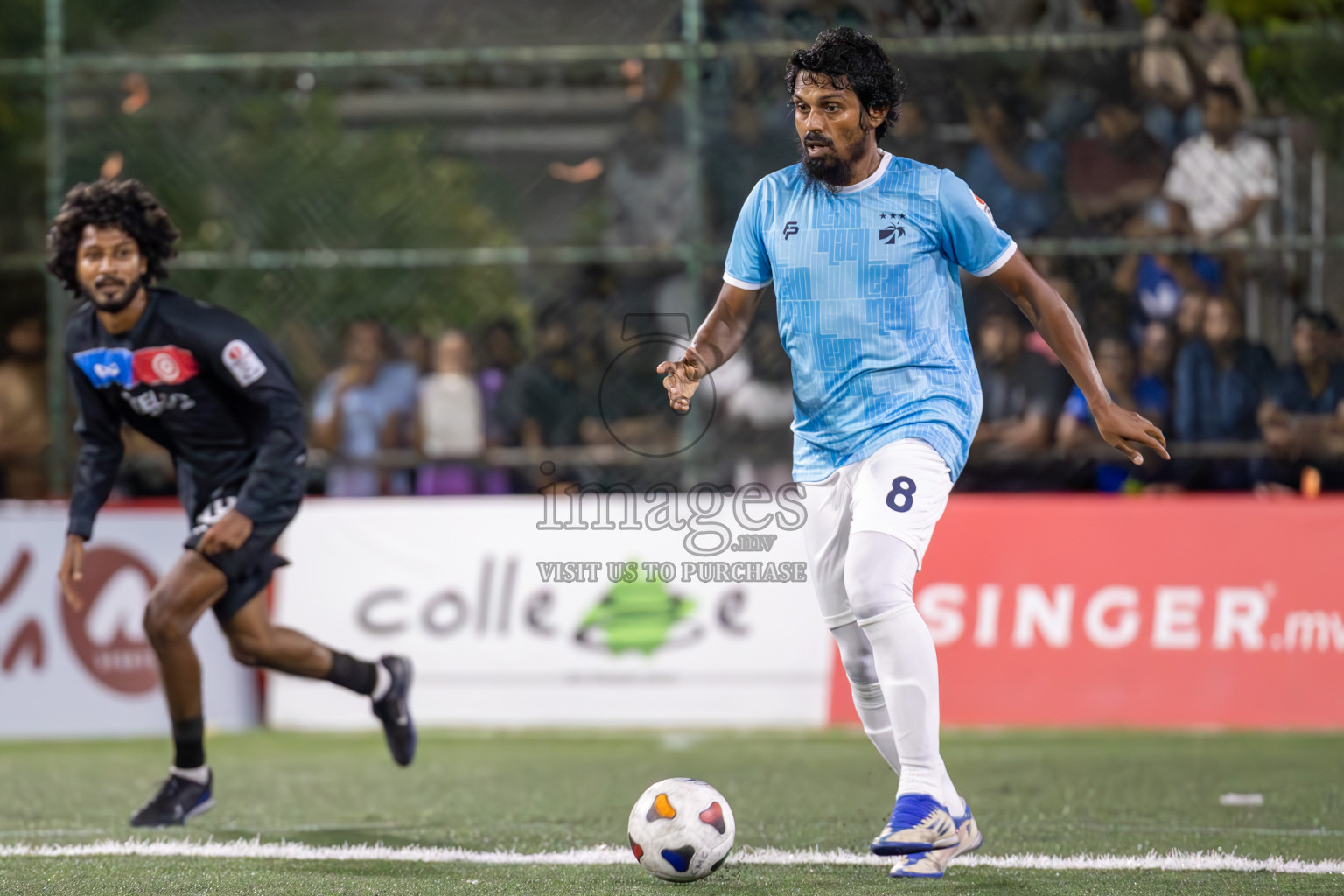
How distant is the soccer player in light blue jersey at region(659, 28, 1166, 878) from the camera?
477 centimetres

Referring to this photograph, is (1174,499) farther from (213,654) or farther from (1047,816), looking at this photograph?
(213,654)

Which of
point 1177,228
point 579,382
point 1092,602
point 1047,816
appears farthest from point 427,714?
point 1177,228

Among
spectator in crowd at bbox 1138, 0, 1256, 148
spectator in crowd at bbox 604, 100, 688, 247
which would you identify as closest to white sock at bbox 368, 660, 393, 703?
spectator in crowd at bbox 604, 100, 688, 247

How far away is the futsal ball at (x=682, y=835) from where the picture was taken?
4594mm

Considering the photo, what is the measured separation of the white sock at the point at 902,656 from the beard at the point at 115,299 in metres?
2.95

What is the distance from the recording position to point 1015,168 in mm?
10273

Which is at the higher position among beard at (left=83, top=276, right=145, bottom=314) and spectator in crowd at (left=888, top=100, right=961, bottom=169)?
spectator in crowd at (left=888, top=100, right=961, bottom=169)

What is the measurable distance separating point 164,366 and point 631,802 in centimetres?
239

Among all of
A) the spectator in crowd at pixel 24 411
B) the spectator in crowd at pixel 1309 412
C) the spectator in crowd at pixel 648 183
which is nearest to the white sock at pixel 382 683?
the spectator in crowd at pixel 648 183

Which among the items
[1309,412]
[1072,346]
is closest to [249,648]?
[1072,346]

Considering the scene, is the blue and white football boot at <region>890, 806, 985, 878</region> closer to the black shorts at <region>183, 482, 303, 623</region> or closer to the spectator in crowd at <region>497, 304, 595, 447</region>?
the black shorts at <region>183, 482, 303, 623</region>

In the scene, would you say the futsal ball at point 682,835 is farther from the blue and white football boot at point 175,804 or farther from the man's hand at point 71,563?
the man's hand at point 71,563

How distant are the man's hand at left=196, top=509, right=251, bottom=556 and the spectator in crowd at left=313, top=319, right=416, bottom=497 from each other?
14.1ft

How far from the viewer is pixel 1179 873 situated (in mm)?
4840
